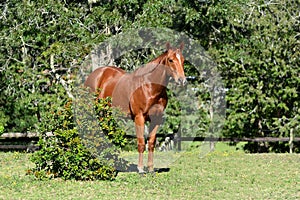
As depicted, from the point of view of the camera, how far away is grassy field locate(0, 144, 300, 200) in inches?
316

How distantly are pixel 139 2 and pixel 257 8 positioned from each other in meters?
4.23

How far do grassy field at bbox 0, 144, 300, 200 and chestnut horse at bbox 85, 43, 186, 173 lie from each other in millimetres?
822

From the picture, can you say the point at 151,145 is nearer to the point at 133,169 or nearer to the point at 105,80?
the point at 133,169

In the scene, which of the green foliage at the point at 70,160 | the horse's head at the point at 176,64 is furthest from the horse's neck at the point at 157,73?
the green foliage at the point at 70,160

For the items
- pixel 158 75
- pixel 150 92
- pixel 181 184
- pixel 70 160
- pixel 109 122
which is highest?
pixel 158 75

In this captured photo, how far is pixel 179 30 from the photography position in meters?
17.3

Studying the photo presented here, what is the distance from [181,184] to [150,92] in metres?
1.76

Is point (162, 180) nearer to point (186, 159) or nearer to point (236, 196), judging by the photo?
point (236, 196)

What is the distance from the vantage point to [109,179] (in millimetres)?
9219

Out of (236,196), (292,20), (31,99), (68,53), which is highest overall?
(292,20)

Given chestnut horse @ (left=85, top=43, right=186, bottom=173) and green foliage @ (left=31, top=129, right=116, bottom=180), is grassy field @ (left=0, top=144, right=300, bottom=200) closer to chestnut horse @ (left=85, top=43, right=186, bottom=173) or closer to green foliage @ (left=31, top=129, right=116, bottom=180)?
green foliage @ (left=31, top=129, right=116, bottom=180)

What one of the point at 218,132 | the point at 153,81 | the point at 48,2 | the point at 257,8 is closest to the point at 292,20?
the point at 257,8

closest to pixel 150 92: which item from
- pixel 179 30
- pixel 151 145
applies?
pixel 151 145

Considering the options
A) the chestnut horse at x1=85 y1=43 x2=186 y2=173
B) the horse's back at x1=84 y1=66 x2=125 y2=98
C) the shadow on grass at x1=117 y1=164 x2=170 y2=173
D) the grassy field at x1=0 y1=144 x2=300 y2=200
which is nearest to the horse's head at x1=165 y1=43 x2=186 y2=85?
the chestnut horse at x1=85 y1=43 x2=186 y2=173
